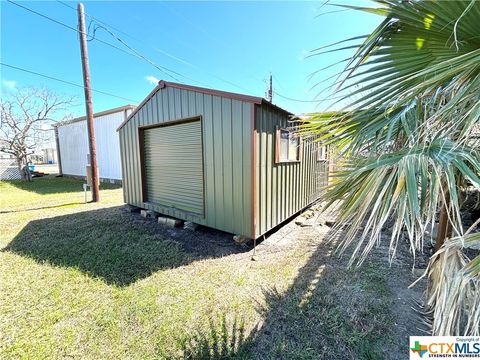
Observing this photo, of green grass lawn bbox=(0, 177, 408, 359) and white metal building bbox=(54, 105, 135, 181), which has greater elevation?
white metal building bbox=(54, 105, 135, 181)

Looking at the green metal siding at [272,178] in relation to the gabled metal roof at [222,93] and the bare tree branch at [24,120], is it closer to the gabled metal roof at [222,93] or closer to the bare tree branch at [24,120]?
the gabled metal roof at [222,93]

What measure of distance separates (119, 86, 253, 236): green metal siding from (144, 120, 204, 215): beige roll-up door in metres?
0.24

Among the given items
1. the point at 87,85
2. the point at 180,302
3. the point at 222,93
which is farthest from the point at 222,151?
the point at 87,85

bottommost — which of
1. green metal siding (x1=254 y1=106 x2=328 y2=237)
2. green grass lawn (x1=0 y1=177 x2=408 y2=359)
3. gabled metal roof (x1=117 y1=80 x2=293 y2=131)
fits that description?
green grass lawn (x1=0 y1=177 x2=408 y2=359)

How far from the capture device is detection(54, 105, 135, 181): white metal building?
441 inches

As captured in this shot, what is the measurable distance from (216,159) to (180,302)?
241 centimetres

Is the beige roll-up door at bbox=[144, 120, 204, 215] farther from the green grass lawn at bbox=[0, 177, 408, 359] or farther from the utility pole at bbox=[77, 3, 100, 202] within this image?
the utility pole at bbox=[77, 3, 100, 202]

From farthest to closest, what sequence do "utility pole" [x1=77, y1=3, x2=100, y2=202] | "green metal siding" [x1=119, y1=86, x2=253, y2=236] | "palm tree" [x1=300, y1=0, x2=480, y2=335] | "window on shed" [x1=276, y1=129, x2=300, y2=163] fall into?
"utility pole" [x1=77, y1=3, x2=100, y2=202] → "window on shed" [x1=276, y1=129, x2=300, y2=163] → "green metal siding" [x1=119, y1=86, x2=253, y2=236] → "palm tree" [x1=300, y1=0, x2=480, y2=335]

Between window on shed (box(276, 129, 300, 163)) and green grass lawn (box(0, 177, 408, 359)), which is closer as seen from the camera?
green grass lawn (box(0, 177, 408, 359))

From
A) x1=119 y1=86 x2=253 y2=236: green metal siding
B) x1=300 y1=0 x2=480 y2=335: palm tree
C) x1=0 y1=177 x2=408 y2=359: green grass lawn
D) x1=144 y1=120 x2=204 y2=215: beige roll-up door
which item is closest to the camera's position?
x1=300 y1=0 x2=480 y2=335: palm tree

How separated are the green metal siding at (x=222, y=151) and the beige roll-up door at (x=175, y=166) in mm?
236

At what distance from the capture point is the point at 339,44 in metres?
1.52

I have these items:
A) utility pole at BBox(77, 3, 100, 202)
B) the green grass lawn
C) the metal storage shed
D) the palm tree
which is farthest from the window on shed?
utility pole at BBox(77, 3, 100, 202)

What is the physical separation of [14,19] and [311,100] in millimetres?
9192
